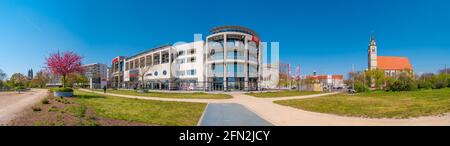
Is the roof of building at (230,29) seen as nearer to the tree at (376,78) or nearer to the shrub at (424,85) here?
the tree at (376,78)

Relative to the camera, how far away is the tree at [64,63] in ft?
80.2

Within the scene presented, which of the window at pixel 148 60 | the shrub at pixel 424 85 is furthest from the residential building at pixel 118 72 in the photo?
the shrub at pixel 424 85

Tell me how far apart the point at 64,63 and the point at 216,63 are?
3380cm

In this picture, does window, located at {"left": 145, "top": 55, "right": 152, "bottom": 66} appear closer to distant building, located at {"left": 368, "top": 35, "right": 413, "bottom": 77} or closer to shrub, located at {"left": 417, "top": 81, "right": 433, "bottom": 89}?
shrub, located at {"left": 417, "top": 81, "right": 433, "bottom": 89}

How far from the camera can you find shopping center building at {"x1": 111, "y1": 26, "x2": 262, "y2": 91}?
53.0m

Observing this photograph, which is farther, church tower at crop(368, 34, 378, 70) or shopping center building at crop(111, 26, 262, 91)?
church tower at crop(368, 34, 378, 70)

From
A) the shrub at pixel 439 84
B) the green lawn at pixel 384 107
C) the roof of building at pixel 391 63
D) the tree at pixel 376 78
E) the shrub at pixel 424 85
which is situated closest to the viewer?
the green lawn at pixel 384 107

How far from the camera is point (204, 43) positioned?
5700 centimetres

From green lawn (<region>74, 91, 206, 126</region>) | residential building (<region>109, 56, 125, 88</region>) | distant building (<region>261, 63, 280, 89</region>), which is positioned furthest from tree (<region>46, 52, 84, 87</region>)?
distant building (<region>261, 63, 280, 89</region>)

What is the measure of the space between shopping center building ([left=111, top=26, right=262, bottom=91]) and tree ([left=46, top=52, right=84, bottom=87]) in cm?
2568

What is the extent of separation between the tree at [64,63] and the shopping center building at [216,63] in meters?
25.7

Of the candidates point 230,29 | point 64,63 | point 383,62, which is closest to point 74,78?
point 64,63
